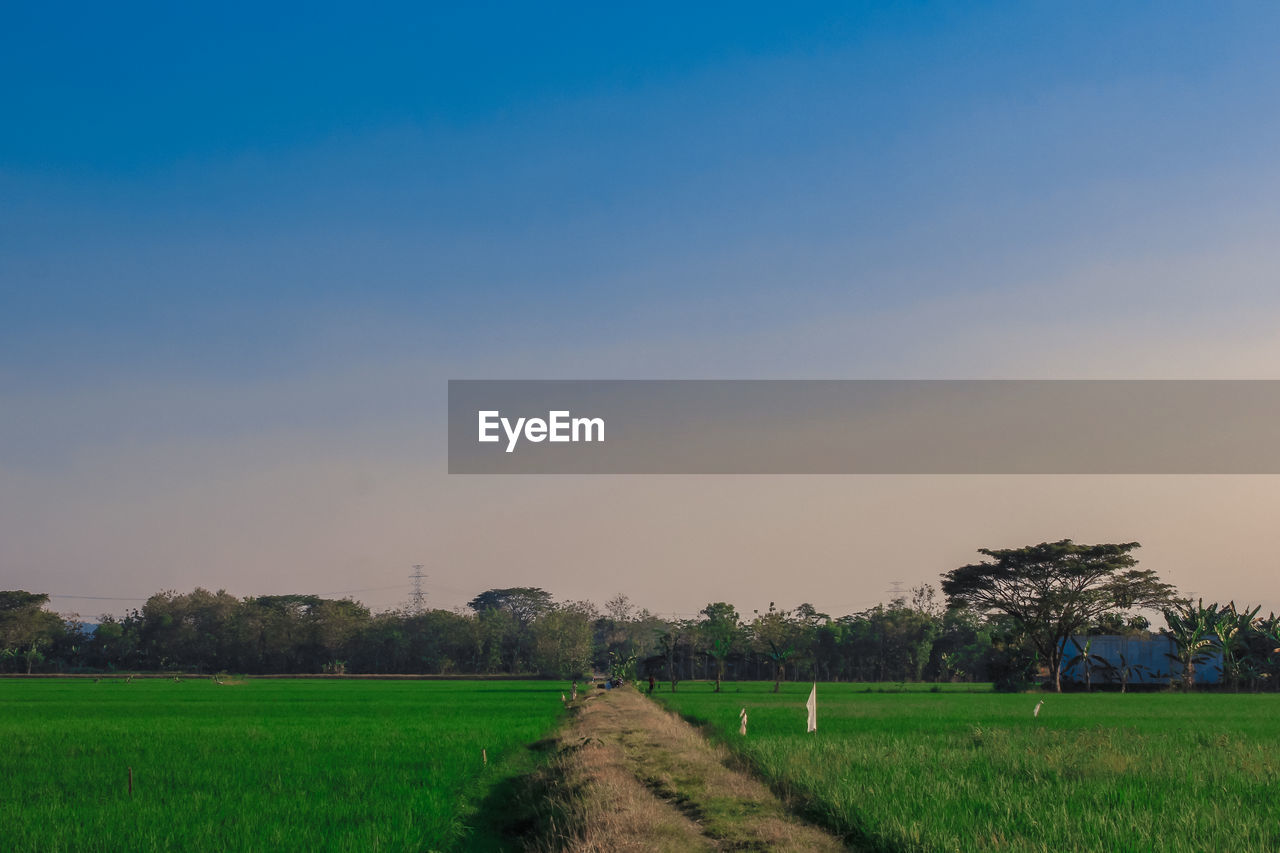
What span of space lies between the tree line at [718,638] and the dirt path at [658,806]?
165ft

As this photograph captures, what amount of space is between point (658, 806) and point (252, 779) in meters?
7.13

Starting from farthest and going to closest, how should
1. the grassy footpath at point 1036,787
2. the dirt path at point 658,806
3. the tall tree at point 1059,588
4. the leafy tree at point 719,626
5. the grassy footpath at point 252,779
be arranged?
the leafy tree at point 719,626, the tall tree at point 1059,588, the grassy footpath at point 252,779, the dirt path at point 658,806, the grassy footpath at point 1036,787

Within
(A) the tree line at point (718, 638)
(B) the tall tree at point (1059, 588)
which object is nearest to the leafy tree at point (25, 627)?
(A) the tree line at point (718, 638)

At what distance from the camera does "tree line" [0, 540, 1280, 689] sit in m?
62.6

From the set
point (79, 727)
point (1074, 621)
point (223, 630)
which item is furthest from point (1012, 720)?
point (223, 630)

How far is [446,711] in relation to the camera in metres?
37.5

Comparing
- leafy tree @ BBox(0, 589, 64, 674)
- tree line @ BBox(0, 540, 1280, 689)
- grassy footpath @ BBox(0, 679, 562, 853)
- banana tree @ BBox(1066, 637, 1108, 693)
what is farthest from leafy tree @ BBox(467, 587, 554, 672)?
grassy footpath @ BBox(0, 679, 562, 853)

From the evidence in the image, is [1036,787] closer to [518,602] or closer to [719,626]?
[719,626]

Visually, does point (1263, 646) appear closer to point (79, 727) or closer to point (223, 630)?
point (79, 727)

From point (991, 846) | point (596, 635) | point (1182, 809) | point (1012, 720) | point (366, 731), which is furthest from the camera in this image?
point (596, 635)

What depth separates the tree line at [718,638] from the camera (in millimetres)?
62594

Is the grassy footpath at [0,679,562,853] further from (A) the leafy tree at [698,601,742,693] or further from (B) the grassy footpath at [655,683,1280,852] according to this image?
(A) the leafy tree at [698,601,742,693]

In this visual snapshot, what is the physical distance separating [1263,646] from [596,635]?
3831 inches

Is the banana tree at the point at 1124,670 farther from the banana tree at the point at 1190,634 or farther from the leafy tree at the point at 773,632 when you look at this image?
the leafy tree at the point at 773,632
